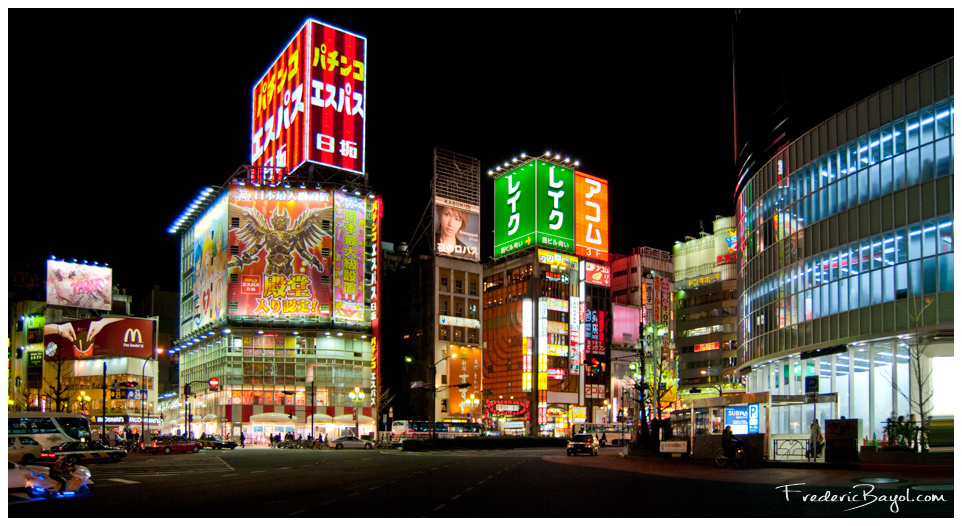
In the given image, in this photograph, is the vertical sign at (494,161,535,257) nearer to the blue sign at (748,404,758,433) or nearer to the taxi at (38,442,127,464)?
the taxi at (38,442,127,464)

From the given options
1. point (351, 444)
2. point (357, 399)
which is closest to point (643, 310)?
point (357, 399)

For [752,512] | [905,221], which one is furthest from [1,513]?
[905,221]

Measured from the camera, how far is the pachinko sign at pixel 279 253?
106m

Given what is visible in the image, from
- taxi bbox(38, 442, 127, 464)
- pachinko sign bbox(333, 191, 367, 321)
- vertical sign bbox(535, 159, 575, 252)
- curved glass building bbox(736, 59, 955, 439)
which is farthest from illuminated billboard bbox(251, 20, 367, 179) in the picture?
curved glass building bbox(736, 59, 955, 439)

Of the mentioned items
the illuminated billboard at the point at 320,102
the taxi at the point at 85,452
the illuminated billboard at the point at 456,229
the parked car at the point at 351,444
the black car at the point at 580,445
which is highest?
the illuminated billboard at the point at 320,102

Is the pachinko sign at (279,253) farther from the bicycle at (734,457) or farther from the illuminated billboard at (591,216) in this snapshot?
the bicycle at (734,457)

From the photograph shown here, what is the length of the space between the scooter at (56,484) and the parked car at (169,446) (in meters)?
43.9

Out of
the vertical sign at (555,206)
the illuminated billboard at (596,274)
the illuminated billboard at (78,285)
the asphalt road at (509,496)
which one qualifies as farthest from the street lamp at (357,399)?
the asphalt road at (509,496)

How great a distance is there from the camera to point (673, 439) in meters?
49.8

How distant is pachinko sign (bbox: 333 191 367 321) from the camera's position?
10931 cm

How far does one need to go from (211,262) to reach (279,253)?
40.6 feet

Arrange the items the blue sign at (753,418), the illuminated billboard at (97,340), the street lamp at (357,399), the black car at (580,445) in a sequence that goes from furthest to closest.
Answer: the illuminated billboard at (97,340)
the street lamp at (357,399)
the black car at (580,445)
the blue sign at (753,418)

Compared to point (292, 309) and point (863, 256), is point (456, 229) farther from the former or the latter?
point (863, 256)

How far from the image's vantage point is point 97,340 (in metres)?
126
